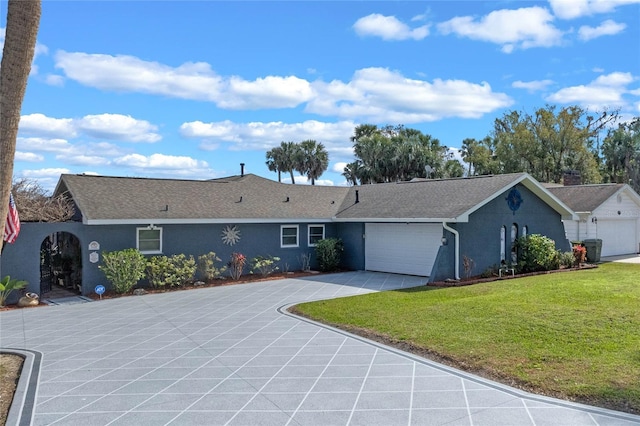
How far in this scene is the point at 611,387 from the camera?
5605mm

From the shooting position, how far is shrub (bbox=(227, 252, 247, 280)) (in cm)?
1667

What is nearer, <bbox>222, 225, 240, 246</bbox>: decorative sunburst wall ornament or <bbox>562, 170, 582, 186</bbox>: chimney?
<bbox>222, 225, 240, 246</bbox>: decorative sunburst wall ornament

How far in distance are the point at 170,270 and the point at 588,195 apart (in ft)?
69.0

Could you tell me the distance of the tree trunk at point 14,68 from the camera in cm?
493

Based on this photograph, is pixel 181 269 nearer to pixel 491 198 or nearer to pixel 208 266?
pixel 208 266

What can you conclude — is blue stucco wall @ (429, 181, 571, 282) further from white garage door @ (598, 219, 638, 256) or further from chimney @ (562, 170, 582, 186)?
chimney @ (562, 170, 582, 186)

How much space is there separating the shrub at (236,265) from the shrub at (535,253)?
33.4ft

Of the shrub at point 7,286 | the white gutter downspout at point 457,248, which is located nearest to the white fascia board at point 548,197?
the white gutter downspout at point 457,248

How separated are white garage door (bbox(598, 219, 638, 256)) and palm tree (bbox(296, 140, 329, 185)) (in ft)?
83.2

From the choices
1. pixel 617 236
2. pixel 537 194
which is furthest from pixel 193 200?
pixel 617 236

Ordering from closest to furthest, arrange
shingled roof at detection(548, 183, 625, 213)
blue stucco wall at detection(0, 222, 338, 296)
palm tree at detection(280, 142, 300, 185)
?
blue stucco wall at detection(0, 222, 338, 296) → shingled roof at detection(548, 183, 625, 213) → palm tree at detection(280, 142, 300, 185)

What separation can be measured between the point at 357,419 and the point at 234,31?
11730mm

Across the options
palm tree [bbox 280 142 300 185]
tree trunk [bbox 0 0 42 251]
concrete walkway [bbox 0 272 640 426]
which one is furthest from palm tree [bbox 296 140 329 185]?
tree trunk [bbox 0 0 42 251]

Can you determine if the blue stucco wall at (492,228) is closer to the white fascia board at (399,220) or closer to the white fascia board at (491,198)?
the white fascia board at (491,198)
